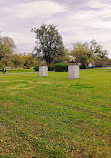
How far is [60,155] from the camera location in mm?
2467

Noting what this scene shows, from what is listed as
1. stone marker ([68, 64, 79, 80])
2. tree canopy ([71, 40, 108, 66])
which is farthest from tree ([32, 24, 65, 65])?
stone marker ([68, 64, 79, 80])

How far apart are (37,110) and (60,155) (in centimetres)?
221

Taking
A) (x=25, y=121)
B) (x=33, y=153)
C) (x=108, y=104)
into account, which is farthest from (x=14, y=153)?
(x=108, y=104)

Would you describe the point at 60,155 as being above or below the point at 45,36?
below

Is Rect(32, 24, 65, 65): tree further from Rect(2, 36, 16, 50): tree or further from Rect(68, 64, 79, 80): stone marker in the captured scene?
Rect(68, 64, 79, 80): stone marker

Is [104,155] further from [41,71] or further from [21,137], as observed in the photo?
[41,71]

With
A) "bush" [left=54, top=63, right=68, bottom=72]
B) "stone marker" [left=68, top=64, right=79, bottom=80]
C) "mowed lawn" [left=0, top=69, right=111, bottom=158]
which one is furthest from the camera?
"bush" [left=54, top=63, right=68, bottom=72]

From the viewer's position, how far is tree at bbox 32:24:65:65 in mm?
40375

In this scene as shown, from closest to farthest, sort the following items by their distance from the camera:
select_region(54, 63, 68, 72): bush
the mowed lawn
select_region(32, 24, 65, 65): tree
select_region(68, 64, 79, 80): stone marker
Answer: the mowed lawn, select_region(68, 64, 79, 80): stone marker, select_region(54, 63, 68, 72): bush, select_region(32, 24, 65, 65): tree

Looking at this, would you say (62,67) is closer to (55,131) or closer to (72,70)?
(72,70)

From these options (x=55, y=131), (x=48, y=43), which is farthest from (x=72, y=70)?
(x=48, y=43)

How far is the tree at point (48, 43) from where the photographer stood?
132 ft

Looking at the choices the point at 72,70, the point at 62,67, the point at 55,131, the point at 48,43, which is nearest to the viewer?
the point at 55,131

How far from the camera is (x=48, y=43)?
40.6m
